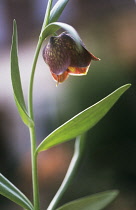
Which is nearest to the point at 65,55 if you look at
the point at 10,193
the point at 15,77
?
the point at 15,77

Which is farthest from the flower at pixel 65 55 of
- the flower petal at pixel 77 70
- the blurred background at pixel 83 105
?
the blurred background at pixel 83 105

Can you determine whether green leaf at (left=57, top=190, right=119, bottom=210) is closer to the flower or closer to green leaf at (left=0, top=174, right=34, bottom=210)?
green leaf at (left=0, top=174, right=34, bottom=210)

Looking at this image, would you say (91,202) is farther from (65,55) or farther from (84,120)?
(65,55)

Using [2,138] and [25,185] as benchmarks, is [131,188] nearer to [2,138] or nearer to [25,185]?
[25,185]

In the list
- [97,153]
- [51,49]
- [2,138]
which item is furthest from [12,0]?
[51,49]

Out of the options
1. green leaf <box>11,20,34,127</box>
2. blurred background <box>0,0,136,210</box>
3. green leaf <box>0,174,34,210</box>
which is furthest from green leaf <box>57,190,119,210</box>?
blurred background <box>0,0,136,210</box>

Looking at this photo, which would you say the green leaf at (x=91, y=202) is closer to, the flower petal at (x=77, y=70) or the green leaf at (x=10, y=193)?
the green leaf at (x=10, y=193)
